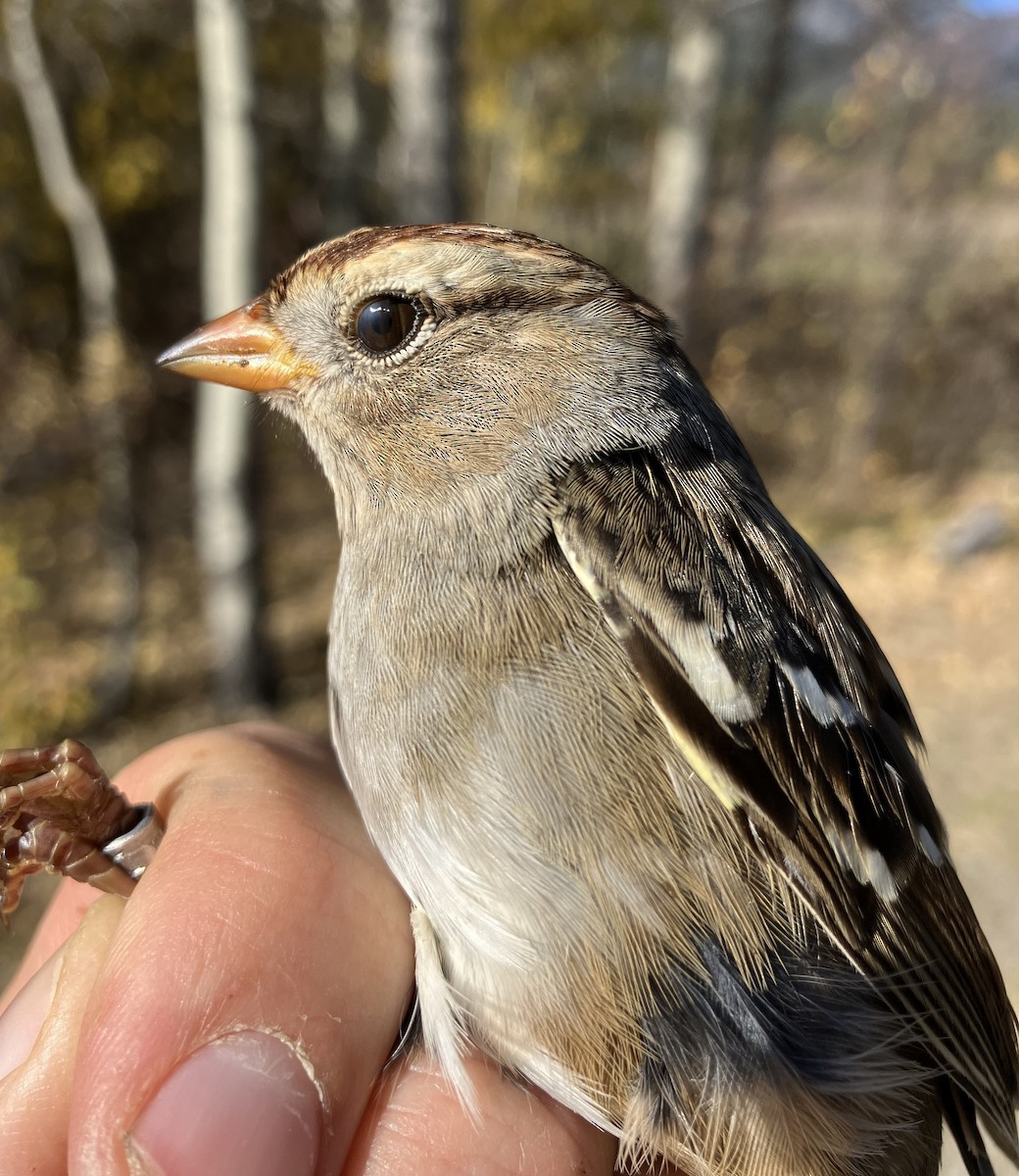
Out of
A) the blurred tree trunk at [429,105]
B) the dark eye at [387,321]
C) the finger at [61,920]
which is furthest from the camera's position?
the blurred tree trunk at [429,105]

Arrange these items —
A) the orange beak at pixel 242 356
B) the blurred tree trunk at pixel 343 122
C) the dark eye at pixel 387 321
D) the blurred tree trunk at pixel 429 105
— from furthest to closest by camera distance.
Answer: the blurred tree trunk at pixel 343 122 → the blurred tree trunk at pixel 429 105 → the orange beak at pixel 242 356 → the dark eye at pixel 387 321

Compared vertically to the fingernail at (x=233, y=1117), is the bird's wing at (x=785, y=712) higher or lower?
higher

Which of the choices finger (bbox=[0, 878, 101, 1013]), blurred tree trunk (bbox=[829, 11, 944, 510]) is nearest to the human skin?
finger (bbox=[0, 878, 101, 1013])

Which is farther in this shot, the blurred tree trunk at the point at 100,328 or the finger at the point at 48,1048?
the blurred tree trunk at the point at 100,328

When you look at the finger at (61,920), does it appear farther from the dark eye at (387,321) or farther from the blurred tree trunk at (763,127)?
the blurred tree trunk at (763,127)

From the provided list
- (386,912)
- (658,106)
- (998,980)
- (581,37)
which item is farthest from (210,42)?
(658,106)

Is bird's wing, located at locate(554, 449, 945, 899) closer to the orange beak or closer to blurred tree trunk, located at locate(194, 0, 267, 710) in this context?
the orange beak

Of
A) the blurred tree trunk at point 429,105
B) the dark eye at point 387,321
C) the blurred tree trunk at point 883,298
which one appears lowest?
the blurred tree trunk at point 883,298

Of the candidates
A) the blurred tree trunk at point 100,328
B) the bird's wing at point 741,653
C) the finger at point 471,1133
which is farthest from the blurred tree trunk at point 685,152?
the finger at point 471,1133

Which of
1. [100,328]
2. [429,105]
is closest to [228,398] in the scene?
[100,328]
